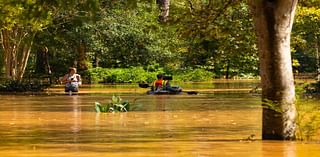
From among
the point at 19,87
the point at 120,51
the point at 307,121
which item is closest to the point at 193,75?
the point at 120,51

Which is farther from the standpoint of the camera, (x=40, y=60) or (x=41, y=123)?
(x=40, y=60)

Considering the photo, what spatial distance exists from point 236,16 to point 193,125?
1173cm

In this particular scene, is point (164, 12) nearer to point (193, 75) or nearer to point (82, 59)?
point (82, 59)

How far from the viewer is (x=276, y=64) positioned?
1497cm


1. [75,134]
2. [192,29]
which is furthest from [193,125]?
[75,134]

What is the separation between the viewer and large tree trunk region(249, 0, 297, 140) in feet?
48.5

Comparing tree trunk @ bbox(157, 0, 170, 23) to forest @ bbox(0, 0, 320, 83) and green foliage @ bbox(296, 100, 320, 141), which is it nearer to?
forest @ bbox(0, 0, 320, 83)

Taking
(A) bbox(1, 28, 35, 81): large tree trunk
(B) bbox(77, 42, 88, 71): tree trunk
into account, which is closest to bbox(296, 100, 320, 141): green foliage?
(A) bbox(1, 28, 35, 81): large tree trunk

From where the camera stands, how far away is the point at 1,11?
1445 cm

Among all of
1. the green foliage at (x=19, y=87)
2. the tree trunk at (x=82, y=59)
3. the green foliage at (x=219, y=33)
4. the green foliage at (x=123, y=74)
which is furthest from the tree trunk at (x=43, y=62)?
the green foliage at (x=19, y=87)

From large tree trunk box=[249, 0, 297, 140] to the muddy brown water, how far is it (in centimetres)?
49

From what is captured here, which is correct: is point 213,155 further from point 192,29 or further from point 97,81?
point 97,81

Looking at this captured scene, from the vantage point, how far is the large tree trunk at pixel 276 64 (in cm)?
1480

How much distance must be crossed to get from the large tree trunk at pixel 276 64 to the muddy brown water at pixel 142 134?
0.49 meters
